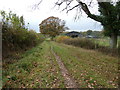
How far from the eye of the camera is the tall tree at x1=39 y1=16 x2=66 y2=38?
43.6 m

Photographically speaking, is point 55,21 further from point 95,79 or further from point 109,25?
point 95,79

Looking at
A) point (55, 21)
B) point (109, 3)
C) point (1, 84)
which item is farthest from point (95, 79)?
point (55, 21)

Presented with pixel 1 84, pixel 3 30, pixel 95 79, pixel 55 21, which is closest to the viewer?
pixel 1 84

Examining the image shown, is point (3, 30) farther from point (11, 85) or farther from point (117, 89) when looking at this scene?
point (117, 89)

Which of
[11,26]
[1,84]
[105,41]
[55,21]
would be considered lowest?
[1,84]

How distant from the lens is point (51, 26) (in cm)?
4369

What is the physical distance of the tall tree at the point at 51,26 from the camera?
43619 mm

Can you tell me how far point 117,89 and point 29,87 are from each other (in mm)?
3283

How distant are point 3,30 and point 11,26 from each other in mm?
963

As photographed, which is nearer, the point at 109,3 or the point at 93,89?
the point at 93,89

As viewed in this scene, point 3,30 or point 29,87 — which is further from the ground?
point 3,30

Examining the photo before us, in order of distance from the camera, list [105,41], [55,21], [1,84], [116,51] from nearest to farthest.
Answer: [1,84] → [116,51] → [105,41] → [55,21]

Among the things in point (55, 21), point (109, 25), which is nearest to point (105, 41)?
point (109, 25)

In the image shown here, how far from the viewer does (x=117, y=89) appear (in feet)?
10.1
